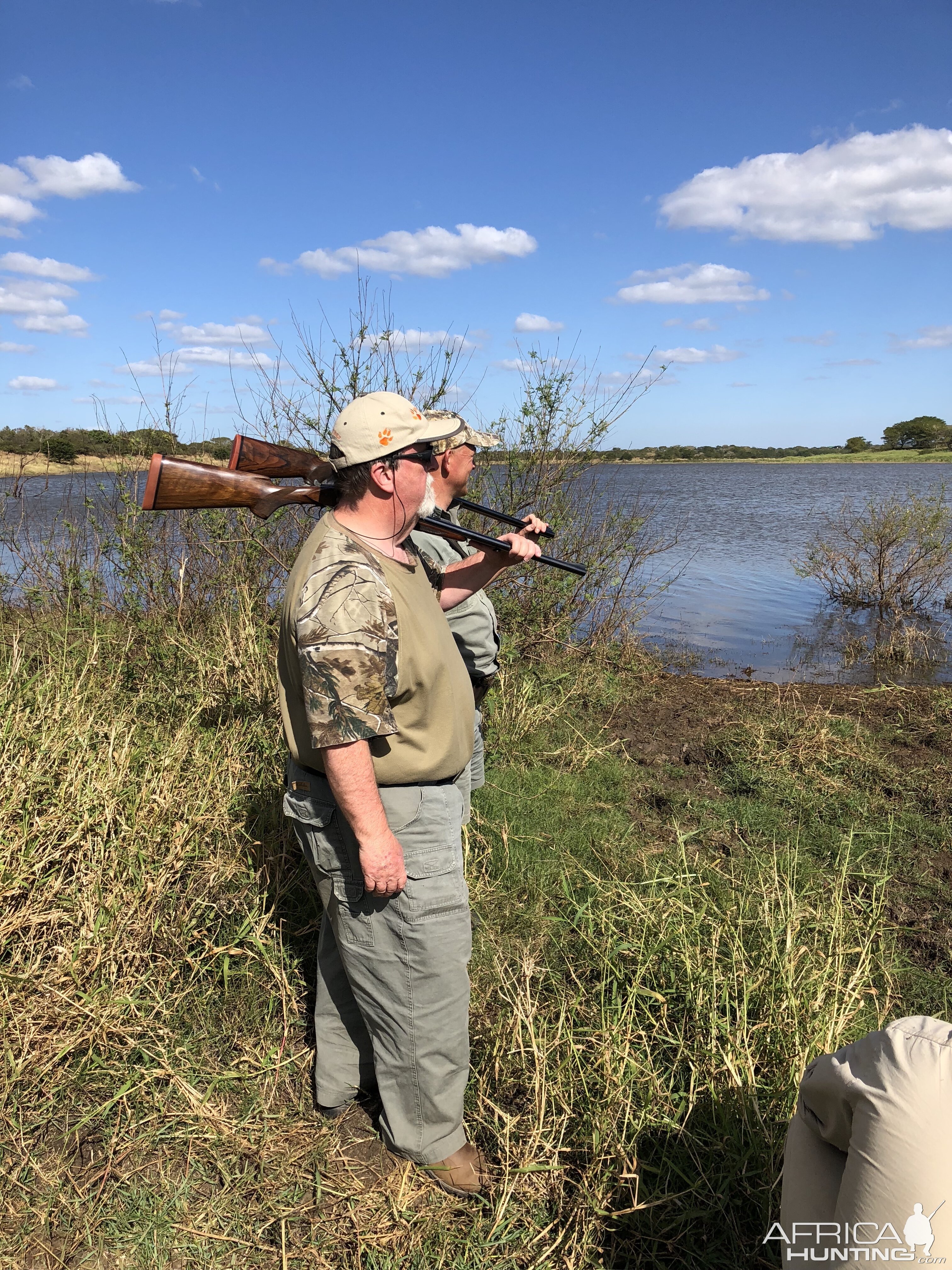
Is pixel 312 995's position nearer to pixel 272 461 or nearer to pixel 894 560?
pixel 272 461

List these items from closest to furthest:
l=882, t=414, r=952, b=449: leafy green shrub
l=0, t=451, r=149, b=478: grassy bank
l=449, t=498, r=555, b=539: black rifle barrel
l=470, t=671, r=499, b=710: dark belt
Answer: l=449, t=498, r=555, b=539: black rifle barrel < l=470, t=671, r=499, b=710: dark belt < l=0, t=451, r=149, b=478: grassy bank < l=882, t=414, r=952, b=449: leafy green shrub

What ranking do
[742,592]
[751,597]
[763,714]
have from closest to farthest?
[763,714], [751,597], [742,592]

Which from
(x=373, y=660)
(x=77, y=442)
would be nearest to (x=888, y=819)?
(x=373, y=660)

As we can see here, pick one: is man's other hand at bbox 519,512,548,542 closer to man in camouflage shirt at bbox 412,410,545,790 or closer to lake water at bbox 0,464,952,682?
man in camouflage shirt at bbox 412,410,545,790

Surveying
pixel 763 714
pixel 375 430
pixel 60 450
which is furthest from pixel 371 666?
pixel 60 450

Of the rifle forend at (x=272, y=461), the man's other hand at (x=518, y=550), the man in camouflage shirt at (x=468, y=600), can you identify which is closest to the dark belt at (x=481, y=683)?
the man in camouflage shirt at (x=468, y=600)

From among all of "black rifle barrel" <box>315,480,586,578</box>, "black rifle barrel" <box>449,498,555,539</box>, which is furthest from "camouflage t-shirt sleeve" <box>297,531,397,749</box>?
"black rifle barrel" <box>449,498,555,539</box>

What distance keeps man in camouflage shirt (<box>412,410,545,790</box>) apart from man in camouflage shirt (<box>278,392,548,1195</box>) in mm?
1085

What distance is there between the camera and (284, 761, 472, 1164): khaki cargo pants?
2.39 metres

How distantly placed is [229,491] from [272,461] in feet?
0.94

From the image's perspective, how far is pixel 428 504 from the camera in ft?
8.92

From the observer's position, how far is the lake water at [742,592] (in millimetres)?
10180

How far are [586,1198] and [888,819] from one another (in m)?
3.46

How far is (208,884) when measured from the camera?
11.0ft
